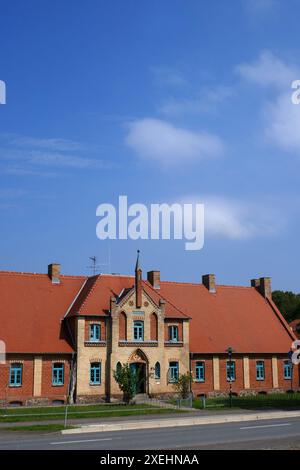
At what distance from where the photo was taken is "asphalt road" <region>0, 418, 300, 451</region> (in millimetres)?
18953

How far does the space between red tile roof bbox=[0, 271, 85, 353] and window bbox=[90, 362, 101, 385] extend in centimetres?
222

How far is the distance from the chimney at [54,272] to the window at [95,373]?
7.95 meters

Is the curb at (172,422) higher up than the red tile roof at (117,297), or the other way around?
the red tile roof at (117,297)

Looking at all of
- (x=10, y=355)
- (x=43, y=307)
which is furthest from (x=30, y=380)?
(x=43, y=307)

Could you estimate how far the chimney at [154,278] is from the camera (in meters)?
52.3

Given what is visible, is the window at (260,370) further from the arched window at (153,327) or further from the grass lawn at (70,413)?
the grass lawn at (70,413)

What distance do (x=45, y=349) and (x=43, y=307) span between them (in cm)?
427

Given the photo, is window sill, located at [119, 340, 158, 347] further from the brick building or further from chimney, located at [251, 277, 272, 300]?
chimney, located at [251, 277, 272, 300]

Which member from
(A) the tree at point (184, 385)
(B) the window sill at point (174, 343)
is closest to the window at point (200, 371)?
(B) the window sill at point (174, 343)

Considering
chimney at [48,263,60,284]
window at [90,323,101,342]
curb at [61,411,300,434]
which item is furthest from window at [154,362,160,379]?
curb at [61,411,300,434]

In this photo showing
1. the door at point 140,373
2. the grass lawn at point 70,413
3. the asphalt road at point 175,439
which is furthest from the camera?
the door at point 140,373

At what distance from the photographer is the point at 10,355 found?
40.8m

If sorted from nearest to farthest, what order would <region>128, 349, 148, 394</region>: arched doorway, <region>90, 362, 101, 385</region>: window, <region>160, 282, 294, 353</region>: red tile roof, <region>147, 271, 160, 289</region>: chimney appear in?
1. <region>90, 362, 101, 385</region>: window
2. <region>128, 349, 148, 394</region>: arched doorway
3. <region>160, 282, 294, 353</region>: red tile roof
4. <region>147, 271, 160, 289</region>: chimney
